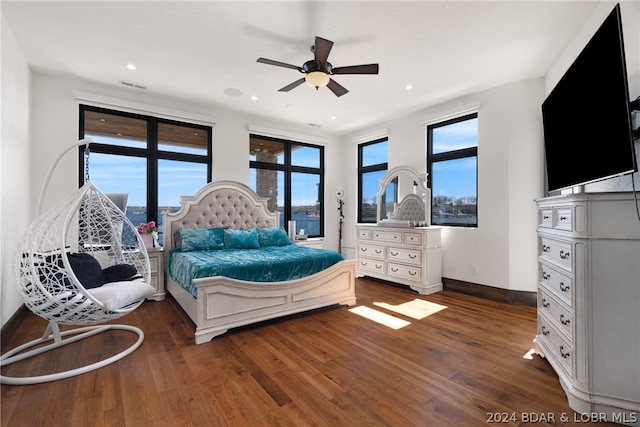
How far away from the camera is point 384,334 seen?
2.78 metres

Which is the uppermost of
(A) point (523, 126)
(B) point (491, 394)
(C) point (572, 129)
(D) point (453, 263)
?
(A) point (523, 126)

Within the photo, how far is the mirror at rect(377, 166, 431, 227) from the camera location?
4766 millimetres

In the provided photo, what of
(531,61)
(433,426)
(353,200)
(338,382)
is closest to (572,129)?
(531,61)

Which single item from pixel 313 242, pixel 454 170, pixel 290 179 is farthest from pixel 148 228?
pixel 454 170

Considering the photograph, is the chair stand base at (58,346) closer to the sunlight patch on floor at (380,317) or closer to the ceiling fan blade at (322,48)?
the sunlight patch on floor at (380,317)

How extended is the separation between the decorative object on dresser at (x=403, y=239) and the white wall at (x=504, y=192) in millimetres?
414

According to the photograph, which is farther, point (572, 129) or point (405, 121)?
point (405, 121)

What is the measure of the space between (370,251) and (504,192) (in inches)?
86.7

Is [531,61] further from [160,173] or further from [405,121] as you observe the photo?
[160,173]

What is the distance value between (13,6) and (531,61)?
5.06 meters

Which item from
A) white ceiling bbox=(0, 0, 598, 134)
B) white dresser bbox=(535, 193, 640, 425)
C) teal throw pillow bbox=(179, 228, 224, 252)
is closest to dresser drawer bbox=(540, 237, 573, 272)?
white dresser bbox=(535, 193, 640, 425)

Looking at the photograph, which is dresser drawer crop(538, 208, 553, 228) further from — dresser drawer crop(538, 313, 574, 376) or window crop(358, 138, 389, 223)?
window crop(358, 138, 389, 223)

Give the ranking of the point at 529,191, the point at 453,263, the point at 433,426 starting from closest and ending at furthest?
the point at 433,426
the point at 529,191
the point at 453,263

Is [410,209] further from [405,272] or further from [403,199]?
[405,272]
